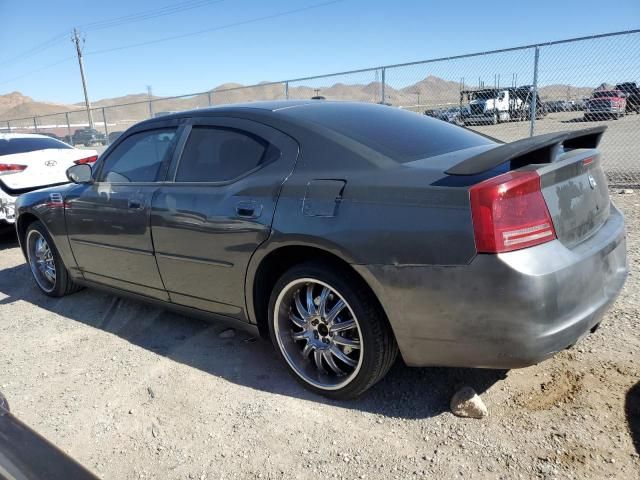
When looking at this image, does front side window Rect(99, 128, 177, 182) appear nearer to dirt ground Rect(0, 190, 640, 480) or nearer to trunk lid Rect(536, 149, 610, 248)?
dirt ground Rect(0, 190, 640, 480)

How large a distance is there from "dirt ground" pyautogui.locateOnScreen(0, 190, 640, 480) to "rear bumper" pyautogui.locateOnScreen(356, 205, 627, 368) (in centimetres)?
39

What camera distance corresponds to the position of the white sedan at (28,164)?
680 centimetres

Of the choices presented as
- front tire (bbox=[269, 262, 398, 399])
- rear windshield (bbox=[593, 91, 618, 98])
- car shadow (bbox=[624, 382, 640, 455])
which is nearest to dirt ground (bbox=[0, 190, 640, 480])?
car shadow (bbox=[624, 382, 640, 455])

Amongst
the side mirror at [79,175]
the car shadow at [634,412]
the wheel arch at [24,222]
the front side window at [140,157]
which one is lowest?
the car shadow at [634,412]

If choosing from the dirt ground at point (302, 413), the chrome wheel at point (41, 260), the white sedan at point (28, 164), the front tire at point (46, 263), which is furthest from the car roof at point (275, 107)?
the white sedan at point (28, 164)

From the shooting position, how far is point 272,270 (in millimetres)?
2873

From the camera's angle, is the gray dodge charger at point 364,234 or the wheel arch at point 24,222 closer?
the gray dodge charger at point 364,234

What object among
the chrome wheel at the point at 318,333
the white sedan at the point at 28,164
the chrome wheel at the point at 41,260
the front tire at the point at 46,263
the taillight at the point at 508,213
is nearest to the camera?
the taillight at the point at 508,213

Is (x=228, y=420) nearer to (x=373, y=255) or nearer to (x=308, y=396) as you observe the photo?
(x=308, y=396)

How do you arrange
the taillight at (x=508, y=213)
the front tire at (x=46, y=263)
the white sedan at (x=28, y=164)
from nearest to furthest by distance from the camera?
the taillight at (x=508, y=213) < the front tire at (x=46, y=263) < the white sedan at (x=28, y=164)

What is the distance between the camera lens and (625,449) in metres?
2.16

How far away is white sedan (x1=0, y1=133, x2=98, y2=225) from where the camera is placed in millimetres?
6797

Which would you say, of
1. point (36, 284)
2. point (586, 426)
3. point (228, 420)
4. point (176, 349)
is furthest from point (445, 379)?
point (36, 284)

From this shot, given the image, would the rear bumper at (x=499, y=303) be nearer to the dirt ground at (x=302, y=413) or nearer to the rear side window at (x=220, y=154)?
the dirt ground at (x=302, y=413)
